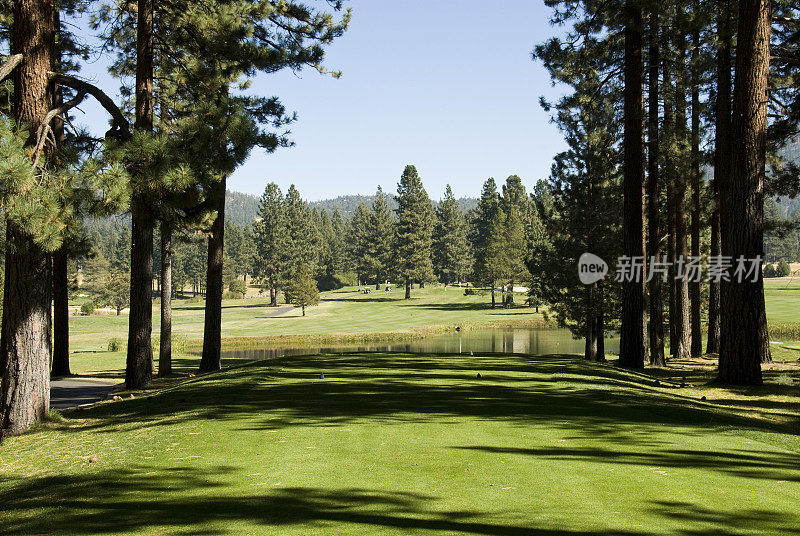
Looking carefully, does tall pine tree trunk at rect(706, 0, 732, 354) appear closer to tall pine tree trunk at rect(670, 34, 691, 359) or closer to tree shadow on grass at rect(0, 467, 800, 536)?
tall pine tree trunk at rect(670, 34, 691, 359)

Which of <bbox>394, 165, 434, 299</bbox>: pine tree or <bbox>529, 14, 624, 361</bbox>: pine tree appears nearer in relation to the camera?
<bbox>529, 14, 624, 361</bbox>: pine tree

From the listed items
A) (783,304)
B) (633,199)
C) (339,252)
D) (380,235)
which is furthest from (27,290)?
(339,252)

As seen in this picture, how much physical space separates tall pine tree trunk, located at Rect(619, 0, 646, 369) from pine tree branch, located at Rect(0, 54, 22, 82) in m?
14.9

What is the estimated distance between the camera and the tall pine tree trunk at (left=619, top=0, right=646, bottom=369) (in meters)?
17.6

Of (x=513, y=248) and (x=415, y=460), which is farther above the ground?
(x=513, y=248)

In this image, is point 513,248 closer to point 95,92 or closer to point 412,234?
point 412,234

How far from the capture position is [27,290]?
32.1ft

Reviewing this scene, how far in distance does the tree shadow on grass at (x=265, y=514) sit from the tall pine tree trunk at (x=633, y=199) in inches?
540

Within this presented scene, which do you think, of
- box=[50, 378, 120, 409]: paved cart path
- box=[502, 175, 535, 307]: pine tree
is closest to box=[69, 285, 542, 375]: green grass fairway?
box=[502, 175, 535, 307]: pine tree

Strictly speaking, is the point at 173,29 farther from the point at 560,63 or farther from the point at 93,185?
the point at 560,63

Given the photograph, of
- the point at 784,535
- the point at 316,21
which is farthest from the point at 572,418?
the point at 316,21

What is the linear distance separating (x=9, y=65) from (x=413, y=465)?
8.83 m

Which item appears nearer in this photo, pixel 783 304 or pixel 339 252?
pixel 783 304

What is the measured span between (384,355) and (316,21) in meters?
10.5
